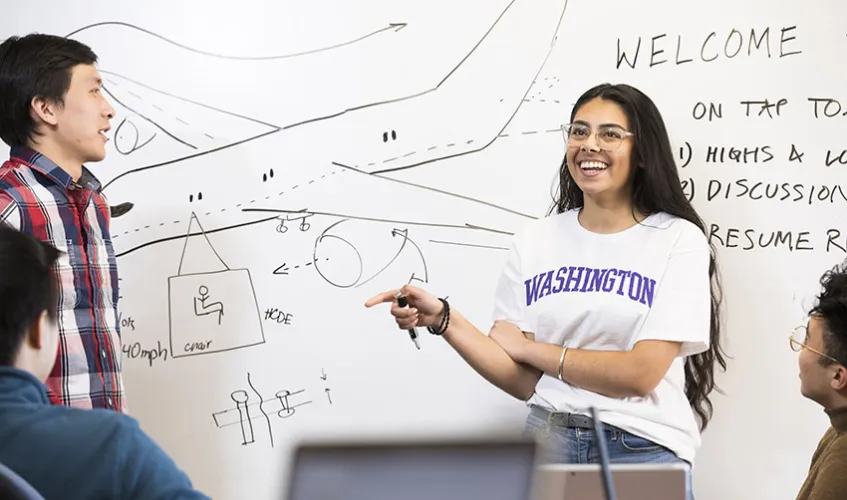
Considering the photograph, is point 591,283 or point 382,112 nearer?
point 591,283

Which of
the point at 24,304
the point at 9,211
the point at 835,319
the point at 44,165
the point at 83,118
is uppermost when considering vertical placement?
the point at 83,118

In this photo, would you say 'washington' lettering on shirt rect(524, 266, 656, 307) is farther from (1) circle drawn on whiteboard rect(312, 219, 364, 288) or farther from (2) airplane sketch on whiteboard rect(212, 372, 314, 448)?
(2) airplane sketch on whiteboard rect(212, 372, 314, 448)

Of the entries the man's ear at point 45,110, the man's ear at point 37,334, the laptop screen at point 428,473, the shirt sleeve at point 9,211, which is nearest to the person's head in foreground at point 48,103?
the man's ear at point 45,110

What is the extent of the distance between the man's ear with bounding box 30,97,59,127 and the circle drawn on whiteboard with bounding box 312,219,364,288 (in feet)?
2.38

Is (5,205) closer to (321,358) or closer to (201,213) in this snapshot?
(201,213)

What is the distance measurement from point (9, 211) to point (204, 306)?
690mm

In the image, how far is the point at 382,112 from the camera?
2395 millimetres

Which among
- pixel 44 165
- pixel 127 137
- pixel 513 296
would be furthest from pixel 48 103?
pixel 513 296

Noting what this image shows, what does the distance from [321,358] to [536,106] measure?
0.87 metres

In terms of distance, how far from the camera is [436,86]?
2.36m

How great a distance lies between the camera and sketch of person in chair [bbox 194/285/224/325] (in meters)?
2.47

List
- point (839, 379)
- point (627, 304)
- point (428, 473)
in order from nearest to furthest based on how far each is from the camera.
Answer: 1. point (428, 473)
2. point (839, 379)
3. point (627, 304)

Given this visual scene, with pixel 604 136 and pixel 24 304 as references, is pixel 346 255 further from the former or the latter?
pixel 24 304

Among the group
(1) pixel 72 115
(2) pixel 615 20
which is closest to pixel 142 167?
(1) pixel 72 115
